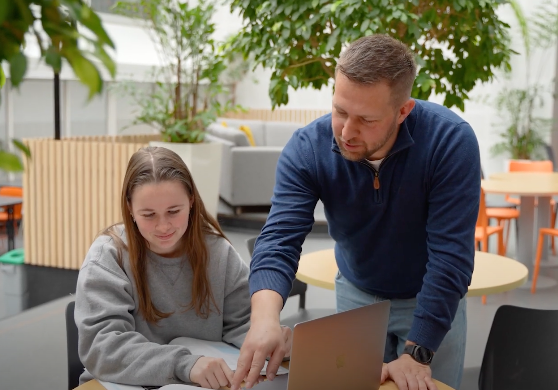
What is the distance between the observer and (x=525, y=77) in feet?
33.2

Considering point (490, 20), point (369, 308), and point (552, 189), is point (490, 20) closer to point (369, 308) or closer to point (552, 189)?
point (552, 189)

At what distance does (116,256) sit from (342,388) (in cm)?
83

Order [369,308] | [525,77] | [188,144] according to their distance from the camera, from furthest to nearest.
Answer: [525,77]
[188,144]
[369,308]

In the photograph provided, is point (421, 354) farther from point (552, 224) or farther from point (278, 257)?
point (552, 224)

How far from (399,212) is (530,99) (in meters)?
8.70

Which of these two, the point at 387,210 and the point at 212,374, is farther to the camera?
the point at 387,210

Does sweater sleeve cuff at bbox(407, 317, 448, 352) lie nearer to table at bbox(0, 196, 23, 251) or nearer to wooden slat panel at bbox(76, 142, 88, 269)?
wooden slat panel at bbox(76, 142, 88, 269)

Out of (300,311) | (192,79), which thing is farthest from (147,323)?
(192,79)

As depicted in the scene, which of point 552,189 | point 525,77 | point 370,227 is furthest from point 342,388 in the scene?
point 525,77

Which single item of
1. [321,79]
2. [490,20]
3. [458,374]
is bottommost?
[458,374]

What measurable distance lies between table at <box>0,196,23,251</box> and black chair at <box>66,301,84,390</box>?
11.4 ft

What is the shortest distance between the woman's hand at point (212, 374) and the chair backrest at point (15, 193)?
4325mm

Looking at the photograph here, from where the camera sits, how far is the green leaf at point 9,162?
0.54 meters

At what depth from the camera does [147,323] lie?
6.36ft
